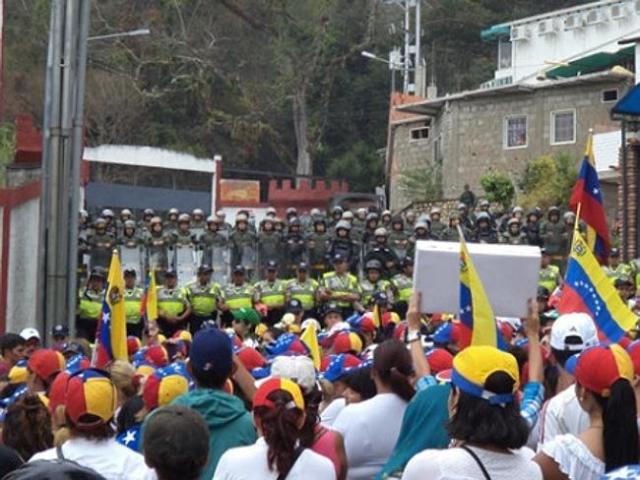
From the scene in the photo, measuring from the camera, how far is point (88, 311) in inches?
811

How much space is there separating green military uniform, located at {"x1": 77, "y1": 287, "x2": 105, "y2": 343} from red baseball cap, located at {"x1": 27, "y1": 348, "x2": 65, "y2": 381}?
38.6ft

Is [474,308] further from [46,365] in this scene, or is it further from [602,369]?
[46,365]

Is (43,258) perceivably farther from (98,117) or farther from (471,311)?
(98,117)

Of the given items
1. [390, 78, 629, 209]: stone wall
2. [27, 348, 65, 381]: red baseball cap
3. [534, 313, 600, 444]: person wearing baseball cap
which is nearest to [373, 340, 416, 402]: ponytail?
[534, 313, 600, 444]: person wearing baseball cap

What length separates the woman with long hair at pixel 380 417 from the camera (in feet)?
21.9

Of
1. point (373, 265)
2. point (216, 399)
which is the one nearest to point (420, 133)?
point (373, 265)

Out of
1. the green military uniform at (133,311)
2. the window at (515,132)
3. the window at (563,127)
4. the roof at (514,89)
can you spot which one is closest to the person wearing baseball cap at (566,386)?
the green military uniform at (133,311)

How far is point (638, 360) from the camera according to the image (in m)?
6.16

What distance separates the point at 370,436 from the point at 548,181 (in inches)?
1286

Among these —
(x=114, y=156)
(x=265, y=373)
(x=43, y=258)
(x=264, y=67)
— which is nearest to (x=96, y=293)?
(x=43, y=258)

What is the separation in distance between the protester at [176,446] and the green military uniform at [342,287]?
16185mm

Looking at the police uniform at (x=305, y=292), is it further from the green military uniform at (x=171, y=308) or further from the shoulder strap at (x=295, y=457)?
the shoulder strap at (x=295, y=457)

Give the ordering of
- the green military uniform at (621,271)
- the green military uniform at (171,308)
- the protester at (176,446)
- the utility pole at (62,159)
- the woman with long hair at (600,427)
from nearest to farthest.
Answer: the protester at (176,446) < the woman with long hair at (600,427) < the utility pole at (62,159) < the green military uniform at (621,271) < the green military uniform at (171,308)

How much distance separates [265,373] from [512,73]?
1811 inches
